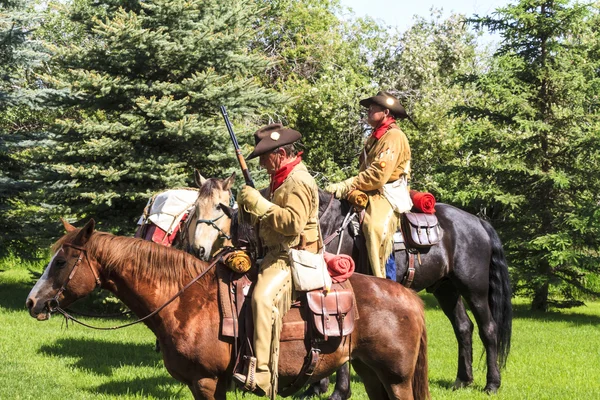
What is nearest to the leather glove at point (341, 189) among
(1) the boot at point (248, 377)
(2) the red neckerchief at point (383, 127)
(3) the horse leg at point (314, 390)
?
(2) the red neckerchief at point (383, 127)

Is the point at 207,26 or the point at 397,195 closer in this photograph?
the point at 397,195

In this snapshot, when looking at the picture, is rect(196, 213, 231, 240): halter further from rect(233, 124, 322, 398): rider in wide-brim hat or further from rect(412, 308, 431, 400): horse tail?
rect(412, 308, 431, 400): horse tail

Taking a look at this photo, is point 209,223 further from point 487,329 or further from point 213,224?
point 487,329

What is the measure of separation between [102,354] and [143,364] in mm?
967

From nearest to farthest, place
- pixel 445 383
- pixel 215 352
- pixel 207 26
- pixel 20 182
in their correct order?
pixel 215 352 < pixel 445 383 < pixel 207 26 < pixel 20 182

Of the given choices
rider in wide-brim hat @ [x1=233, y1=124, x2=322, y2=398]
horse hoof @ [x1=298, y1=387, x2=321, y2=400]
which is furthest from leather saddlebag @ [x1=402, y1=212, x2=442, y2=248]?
rider in wide-brim hat @ [x1=233, y1=124, x2=322, y2=398]

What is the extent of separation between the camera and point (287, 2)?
35.6 m

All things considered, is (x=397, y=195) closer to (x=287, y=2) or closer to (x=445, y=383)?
(x=445, y=383)

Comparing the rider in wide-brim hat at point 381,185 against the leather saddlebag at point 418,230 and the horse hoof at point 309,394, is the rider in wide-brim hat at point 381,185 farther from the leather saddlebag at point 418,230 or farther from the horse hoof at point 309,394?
the horse hoof at point 309,394

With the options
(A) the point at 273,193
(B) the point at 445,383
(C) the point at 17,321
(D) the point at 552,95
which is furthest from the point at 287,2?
(A) the point at 273,193

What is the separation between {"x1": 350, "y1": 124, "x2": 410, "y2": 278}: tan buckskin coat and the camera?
782 centimetres

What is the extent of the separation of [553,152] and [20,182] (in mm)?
12697

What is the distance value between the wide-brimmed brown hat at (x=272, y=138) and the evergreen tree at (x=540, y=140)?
1163cm

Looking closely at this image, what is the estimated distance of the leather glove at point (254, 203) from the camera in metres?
5.00
